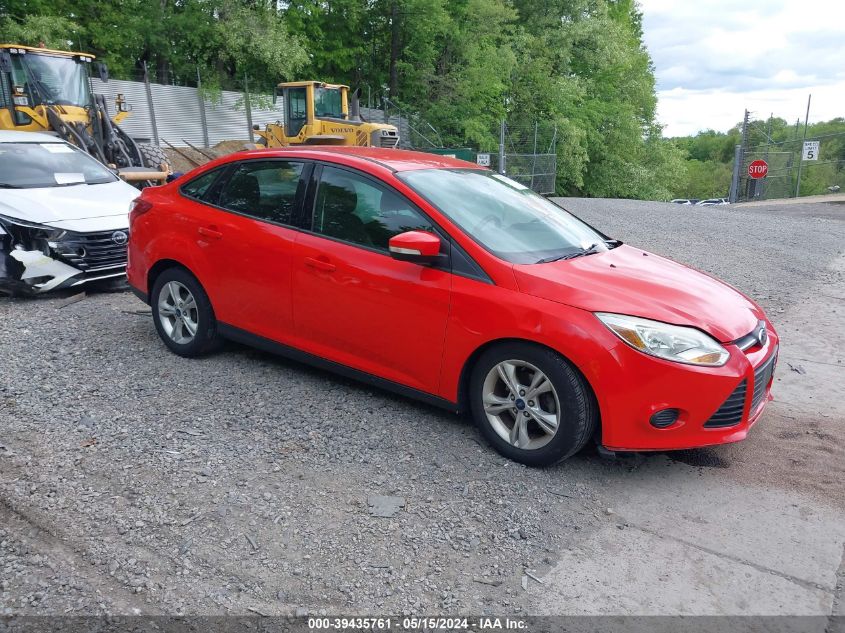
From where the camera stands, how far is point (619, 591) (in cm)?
297

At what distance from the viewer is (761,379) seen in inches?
155

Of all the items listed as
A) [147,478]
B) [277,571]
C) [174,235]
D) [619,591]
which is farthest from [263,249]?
[619,591]

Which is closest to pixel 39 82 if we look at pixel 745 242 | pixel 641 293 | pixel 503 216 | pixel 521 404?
pixel 503 216

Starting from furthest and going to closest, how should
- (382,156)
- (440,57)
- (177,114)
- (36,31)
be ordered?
(440,57) < (177,114) < (36,31) < (382,156)

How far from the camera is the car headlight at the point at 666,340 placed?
357cm

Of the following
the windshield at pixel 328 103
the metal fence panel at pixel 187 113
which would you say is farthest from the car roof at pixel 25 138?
the metal fence panel at pixel 187 113

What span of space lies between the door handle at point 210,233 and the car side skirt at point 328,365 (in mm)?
650

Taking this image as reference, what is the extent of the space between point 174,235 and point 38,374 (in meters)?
1.42

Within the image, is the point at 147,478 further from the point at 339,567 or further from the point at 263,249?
the point at 263,249

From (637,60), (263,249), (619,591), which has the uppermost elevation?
(637,60)

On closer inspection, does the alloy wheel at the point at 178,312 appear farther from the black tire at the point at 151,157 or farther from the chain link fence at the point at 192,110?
the chain link fence at the point at 192,110

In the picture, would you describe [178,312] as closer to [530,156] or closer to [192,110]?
[192,110]

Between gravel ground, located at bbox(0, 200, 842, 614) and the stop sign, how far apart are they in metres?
27.4

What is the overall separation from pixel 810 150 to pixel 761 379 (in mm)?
27138
